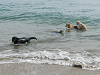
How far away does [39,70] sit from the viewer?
3609 mm

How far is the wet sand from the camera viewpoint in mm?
3469

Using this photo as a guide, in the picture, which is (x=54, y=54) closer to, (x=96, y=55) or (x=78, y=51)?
(x=78, y=51)

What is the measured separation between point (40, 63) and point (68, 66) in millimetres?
833

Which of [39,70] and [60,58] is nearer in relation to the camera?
[39,70]

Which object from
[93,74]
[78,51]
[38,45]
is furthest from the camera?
[38,45]

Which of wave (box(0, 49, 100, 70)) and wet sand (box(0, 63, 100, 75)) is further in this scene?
wave (box(0, 49, 100, 70))

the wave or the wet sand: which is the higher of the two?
the wave

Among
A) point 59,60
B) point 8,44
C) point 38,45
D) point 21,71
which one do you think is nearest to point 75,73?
point 59,60

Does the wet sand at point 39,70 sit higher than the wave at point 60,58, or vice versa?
the wave at point 60,58

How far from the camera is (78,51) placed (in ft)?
16.7

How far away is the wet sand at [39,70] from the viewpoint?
347 cm

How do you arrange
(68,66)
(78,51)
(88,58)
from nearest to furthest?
(68,66) < (88,58) < (78,51)

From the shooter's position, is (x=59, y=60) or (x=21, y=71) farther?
(x=59, y=60)

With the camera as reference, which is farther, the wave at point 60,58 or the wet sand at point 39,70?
the wave at point 60,58
